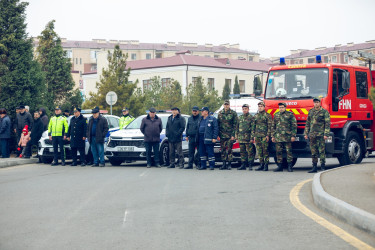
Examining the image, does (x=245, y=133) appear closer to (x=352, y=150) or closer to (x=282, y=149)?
(x=282, y=149)

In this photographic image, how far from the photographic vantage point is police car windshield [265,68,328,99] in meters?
15.6

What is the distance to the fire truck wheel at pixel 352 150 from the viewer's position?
16.2m

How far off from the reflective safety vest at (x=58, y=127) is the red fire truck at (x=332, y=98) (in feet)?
22.1

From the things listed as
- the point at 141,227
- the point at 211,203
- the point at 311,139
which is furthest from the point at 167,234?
the point at 311,139

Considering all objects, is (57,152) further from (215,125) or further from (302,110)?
(302,110)

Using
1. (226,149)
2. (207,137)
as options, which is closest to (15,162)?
(207,137)

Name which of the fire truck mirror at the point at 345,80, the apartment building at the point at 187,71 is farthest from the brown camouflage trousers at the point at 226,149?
the apartment building at the point at 187,71

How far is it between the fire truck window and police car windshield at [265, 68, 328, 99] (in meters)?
1.40

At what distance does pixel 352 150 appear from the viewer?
16.4 meters

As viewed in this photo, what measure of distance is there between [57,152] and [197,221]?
39.6 feet

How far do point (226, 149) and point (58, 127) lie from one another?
5613mm

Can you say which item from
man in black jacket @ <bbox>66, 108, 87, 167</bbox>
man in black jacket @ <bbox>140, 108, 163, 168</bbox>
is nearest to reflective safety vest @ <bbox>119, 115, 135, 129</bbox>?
man in black jacket @ <bbox>66, 108, 87, 167</bbox>

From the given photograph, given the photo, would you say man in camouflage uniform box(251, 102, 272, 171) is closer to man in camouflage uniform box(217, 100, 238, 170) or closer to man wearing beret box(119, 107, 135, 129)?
man in camouflage uniform box(217, 100, 238, 170)

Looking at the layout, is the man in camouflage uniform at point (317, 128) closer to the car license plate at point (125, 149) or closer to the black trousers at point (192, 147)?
the black trousers at point (192, 147)
